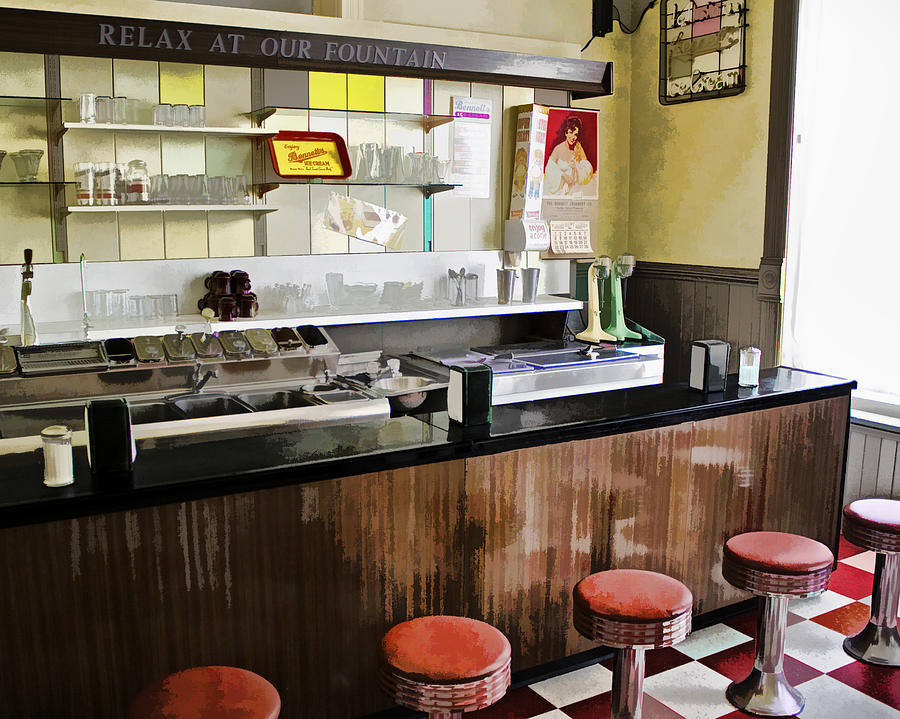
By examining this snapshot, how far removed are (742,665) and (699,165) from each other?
11.4 ft

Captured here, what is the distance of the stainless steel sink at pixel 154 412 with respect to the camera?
126 inches

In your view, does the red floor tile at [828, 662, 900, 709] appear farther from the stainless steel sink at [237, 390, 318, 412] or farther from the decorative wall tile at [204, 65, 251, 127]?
the decorative wall tile at [204, 65, 251, 127]

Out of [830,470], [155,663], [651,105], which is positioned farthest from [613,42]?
[155,663]

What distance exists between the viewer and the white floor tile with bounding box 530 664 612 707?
2.93 m

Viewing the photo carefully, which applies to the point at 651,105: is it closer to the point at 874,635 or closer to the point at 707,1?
the point at 707,1

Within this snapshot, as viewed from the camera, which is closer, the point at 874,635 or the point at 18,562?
the point at 18,562

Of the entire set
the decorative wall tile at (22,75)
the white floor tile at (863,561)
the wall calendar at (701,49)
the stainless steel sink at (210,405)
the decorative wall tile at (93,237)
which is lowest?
the white floor tile at (863,561)

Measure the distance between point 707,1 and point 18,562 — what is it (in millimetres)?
5059

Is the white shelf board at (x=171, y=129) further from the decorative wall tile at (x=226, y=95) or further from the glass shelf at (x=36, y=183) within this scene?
the glass shelf at (x=36, y=183)

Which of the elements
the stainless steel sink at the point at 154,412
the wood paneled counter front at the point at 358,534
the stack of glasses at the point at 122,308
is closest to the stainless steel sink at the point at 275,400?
Result: the stainless steel sink at the point at 154,412

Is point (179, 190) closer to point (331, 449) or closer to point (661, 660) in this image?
point (331, 449)

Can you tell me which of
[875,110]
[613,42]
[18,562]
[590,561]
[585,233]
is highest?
[613,42]

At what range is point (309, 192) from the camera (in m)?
4.69

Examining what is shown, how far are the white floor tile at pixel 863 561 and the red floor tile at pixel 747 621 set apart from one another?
767 millimetres
